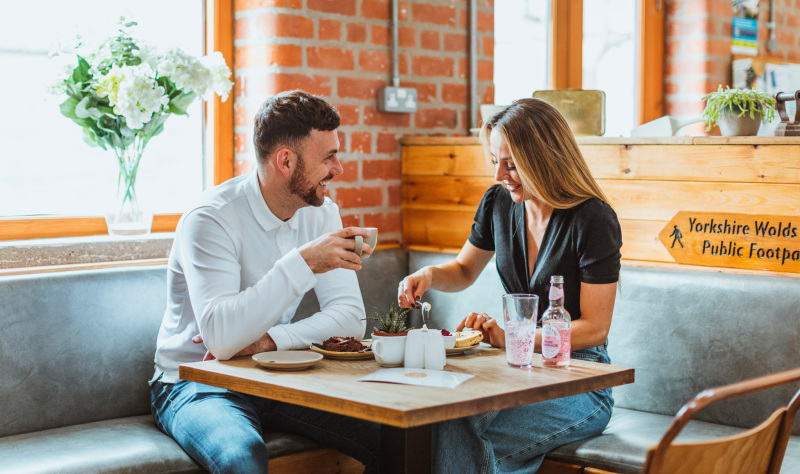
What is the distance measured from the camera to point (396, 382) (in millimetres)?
1780

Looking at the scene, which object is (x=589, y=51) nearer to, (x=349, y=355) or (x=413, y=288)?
(x=413, y=288)

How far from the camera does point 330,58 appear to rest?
318 centimetres

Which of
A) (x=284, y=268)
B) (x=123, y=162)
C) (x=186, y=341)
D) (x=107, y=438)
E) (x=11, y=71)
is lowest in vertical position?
(x=107, y=438)

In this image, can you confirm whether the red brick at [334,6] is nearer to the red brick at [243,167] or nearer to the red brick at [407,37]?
the red brick at [407,37]

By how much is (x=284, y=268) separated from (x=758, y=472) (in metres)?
1.06

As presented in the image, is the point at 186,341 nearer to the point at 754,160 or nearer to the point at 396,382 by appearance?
the point at 396,382

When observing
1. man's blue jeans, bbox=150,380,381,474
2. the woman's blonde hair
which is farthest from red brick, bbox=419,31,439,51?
man's blue jeans, bbox=150,380,381,474

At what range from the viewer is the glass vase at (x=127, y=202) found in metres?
2.81

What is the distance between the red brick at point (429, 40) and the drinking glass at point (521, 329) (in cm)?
175

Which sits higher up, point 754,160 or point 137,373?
point 754,160

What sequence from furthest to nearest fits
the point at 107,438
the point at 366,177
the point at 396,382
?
1. the point at 366,177
2. the point at 107,438
3. the point at 396,382

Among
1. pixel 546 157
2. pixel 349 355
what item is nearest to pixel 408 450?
pixel 349 355

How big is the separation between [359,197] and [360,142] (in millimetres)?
197

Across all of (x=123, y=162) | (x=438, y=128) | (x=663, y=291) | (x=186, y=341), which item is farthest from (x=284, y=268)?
(x=438, y=128)
